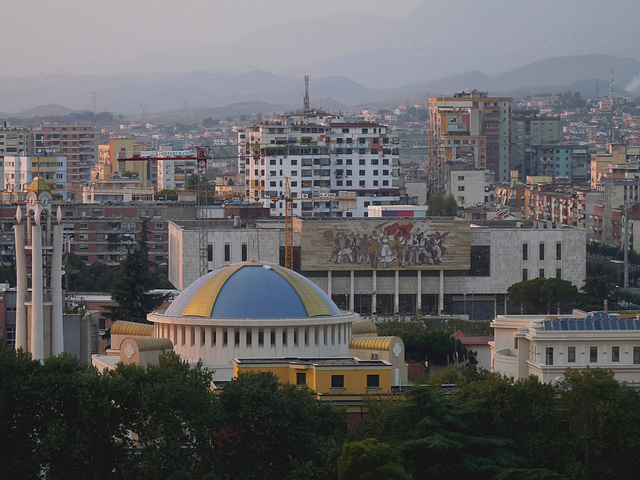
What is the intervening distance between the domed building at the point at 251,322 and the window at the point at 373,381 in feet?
15.4

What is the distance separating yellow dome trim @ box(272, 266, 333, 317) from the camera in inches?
2256

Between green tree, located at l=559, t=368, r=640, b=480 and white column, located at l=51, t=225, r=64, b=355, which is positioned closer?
green tree, located at l=559, t=368, r=640, b=480

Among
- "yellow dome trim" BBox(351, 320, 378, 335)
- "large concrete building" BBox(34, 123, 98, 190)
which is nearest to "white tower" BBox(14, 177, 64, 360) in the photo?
"yellow dome trim" BBox(351, 320, 378, 335)

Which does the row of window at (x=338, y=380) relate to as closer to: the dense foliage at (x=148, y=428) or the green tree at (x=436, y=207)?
the dense foliage at (x=148, y=428)

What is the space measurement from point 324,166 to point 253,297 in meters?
87.2

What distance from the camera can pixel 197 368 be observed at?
49.7 meters

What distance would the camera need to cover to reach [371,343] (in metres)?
57.0

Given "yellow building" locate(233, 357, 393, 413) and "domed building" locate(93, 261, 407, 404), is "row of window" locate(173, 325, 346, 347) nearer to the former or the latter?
"domed building" locate(93, 261, 407, 404)

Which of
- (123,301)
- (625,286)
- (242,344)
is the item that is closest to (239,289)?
(242,344)

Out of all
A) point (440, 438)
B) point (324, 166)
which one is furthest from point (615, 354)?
point (324, 166)

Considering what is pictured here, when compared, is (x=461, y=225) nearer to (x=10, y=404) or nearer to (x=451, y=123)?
(x=10, y=404)

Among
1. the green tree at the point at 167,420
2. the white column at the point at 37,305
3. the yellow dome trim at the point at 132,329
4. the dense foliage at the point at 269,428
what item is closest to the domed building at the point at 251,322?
the yellow dome trim at the point at 132,329

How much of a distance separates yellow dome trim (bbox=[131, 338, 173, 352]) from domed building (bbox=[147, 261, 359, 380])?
940 mm

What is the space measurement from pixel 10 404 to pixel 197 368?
531cm
